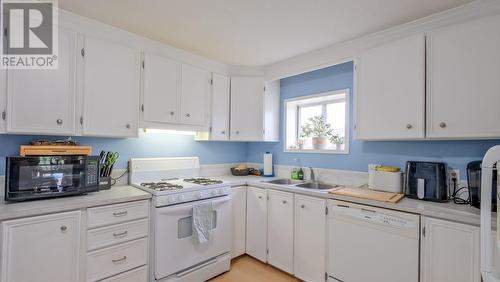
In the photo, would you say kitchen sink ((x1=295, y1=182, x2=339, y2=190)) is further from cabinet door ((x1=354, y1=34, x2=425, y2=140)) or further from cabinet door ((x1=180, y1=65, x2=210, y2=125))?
cabinet door ((x1=180, y1=65, x2=210, y2=125))

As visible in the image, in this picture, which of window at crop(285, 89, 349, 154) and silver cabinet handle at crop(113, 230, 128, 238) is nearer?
silver cabinet handle at crop(113, 230, 128, 238)

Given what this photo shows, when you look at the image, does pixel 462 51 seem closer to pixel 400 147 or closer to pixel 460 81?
pixel 460 81

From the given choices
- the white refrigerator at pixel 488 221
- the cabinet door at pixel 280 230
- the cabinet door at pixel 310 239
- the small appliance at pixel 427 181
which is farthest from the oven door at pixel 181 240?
the white refrigerator at pixel 488 221

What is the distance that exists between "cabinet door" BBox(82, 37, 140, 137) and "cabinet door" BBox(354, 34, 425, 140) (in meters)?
2.13

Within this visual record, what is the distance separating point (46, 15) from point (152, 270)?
7.19 ft

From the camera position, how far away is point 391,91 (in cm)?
203

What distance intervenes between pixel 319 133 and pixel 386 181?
40.5 inches

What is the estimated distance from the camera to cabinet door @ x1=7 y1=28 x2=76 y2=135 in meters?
1.72

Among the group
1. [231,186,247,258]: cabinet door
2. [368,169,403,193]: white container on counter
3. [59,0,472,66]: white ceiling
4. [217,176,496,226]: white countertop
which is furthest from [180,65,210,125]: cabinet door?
[368,169,403,193]: white container on counter

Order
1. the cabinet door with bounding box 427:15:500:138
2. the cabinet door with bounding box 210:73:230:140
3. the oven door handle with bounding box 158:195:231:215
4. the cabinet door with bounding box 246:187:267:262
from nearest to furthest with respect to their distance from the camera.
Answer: the cabinet door with bounding box 427:15:500:138, the oven door handle with bounding box 158:195:231:215, the cabinet door with bounding box 246:187:267:262, the cabinet door with bounding box 210:73:230:140

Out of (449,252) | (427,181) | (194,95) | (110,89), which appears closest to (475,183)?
(427,181)

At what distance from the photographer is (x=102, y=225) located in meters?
1.79

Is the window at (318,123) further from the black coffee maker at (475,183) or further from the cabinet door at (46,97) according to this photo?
the cabinet door at (46,97)

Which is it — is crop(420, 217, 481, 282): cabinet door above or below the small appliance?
below
